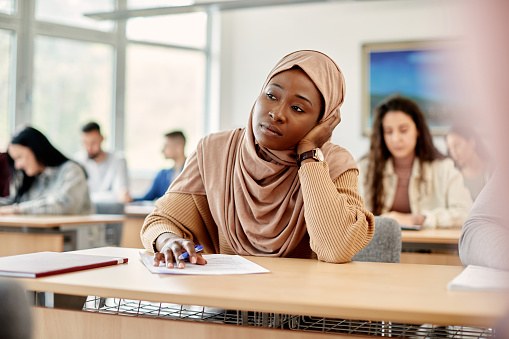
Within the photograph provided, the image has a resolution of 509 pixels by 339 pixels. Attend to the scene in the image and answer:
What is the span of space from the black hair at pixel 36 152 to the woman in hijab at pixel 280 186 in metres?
2.86

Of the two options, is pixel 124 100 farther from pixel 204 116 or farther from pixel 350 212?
pixel 350 212

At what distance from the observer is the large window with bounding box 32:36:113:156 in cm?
675

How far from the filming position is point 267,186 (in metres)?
1.56

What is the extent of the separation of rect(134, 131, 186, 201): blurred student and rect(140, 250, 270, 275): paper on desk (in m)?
5.07

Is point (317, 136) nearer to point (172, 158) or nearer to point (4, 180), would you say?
point (4, 180)

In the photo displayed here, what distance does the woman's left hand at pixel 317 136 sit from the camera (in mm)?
1554

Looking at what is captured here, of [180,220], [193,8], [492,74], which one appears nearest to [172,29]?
[193,8]

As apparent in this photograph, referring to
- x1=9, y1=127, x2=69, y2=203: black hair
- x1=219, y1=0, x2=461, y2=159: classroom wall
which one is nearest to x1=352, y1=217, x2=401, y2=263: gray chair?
x1=9, y1=127, x2=69, y2=203: black hair

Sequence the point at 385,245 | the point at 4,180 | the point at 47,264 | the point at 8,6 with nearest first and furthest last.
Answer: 1. the point at 47,264
2. the point at 385,245
3. the point at 4,180
4. the point at 8,6

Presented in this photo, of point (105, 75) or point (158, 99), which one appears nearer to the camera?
point (105, 75)

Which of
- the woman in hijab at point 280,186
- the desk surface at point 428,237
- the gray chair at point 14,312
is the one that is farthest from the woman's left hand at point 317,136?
the desk surface at point 428,237

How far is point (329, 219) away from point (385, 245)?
1.94 feet

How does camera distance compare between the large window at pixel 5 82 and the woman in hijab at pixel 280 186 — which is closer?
the woman in hijab at pixel 280 186

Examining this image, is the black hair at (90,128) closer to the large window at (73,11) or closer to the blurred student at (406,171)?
the large window at (73,11)
